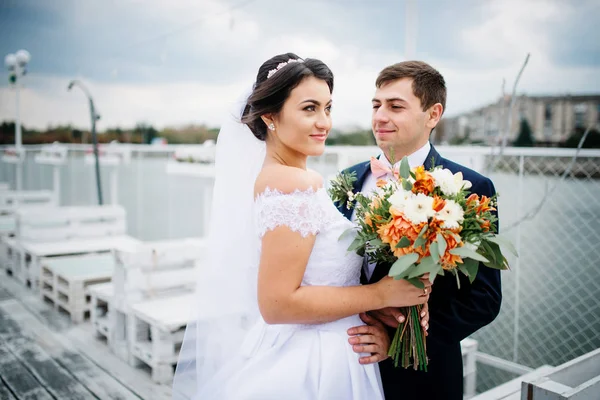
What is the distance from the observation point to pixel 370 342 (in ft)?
4.78

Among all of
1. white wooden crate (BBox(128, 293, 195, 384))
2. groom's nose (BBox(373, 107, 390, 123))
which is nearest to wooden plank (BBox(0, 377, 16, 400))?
white wooden crate (BBox(128, 293, 195, 384))

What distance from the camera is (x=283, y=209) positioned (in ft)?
4.36

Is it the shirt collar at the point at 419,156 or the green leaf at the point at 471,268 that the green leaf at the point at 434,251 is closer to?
the green leaf at the point at 471,268

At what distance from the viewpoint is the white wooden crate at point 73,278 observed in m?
4.25

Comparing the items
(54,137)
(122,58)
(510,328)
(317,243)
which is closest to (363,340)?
(317,243)

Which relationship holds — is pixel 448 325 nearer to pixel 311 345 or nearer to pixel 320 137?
pixel 311 345

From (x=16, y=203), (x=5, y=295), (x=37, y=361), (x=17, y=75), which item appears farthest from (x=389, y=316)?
(x=17, y=75)

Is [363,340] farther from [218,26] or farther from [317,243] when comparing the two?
[218,26]

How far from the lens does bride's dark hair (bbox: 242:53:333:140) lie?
57.9 inches

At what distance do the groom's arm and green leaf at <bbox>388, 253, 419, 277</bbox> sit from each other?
41 cm

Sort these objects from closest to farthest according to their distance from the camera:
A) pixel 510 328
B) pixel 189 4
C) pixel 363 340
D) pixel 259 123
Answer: pixel 363 340 → pixel 259 123 → pixel 510 328 → pixel 189 4

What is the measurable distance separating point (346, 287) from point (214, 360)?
2.11 feet

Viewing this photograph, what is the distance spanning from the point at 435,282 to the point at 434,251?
452 mm

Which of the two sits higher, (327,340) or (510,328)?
(327,340)
